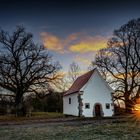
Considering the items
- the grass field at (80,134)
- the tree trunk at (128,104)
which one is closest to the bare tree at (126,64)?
the tree trunk at (128,104)

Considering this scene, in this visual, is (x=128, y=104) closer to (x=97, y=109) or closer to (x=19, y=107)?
(x=97, y=109)

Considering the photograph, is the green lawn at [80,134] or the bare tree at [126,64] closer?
the green lawn at [80,134]

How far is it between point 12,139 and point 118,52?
32147 mm

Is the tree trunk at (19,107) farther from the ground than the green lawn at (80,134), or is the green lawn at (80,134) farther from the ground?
the tree trunk at (19,107)

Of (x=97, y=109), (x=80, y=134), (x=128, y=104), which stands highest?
(x=128, y=104)

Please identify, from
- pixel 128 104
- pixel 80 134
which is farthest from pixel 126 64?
pixel 80 134

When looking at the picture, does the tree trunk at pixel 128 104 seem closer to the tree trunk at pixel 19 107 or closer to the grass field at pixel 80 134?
the tree trunk at pixel 19 107

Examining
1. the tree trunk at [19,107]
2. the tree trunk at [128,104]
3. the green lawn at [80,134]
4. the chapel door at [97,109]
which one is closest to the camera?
the green lawn at [80,134]

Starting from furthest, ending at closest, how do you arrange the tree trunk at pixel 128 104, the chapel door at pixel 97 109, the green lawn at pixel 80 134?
the tree trunk at pixel 128 104 < the chapel door at pixel 97 109 < the green lawn at pixel 80 134

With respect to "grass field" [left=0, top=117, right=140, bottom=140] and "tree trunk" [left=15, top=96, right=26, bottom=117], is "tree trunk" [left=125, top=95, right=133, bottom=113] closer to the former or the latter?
"tree trunk" [left=15, top=96, right=26, bottom=117]

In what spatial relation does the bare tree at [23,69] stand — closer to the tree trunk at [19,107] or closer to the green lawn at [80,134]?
the tree trunk at [19,107]

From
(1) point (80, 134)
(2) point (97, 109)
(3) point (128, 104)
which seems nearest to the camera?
(1) point (80, 134)

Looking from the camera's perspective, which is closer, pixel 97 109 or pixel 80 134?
pixel 80 134

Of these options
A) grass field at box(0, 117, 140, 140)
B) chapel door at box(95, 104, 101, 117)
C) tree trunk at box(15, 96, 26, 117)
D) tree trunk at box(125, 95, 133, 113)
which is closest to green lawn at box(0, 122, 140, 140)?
grass field at box(0, 117, 140, 140)
